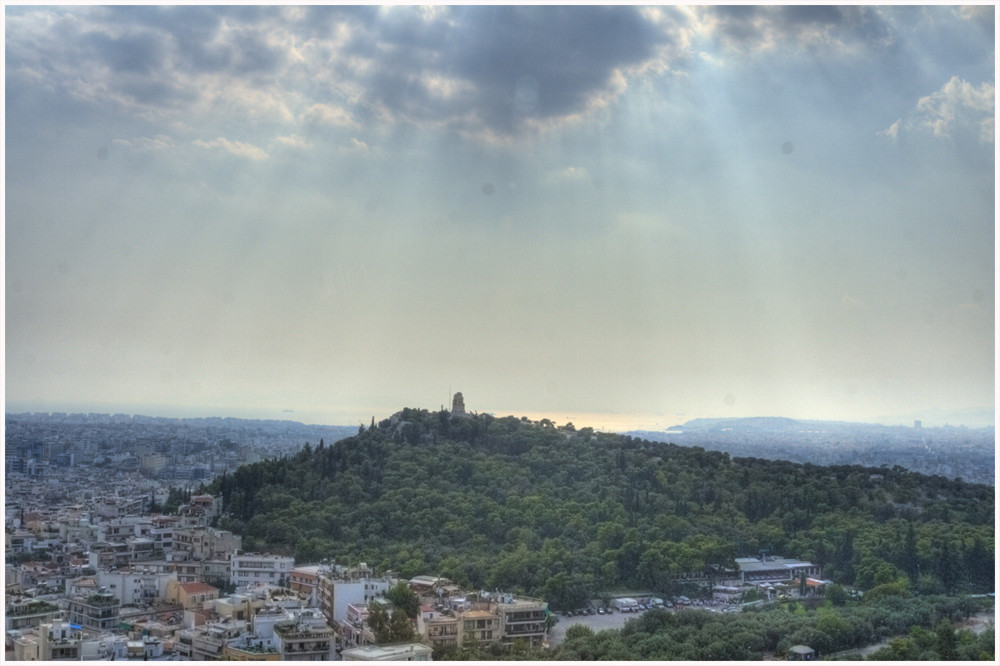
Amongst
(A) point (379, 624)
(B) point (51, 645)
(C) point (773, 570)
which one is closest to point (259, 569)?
(A) point (379, 624)

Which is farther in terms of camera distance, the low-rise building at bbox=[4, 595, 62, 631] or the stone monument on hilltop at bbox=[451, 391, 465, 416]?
the stone monument on hilltop at bbox=[451, 391, 465, 416]

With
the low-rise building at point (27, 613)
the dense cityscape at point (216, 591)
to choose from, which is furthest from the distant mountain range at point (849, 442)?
the low-rise building at point (27, 613)

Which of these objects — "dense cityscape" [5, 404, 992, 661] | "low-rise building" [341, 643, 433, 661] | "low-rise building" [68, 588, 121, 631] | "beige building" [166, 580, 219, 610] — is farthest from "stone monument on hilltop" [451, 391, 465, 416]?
"low-rise building" [341, 643, 433, 661]

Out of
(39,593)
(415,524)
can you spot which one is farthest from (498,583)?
(39,593)

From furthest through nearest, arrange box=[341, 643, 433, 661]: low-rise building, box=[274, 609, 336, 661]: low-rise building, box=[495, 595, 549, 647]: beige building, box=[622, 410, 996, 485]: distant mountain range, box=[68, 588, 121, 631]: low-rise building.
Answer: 1. box=[622, 410, 996, 485]: distant mountain range
2. box=[68, 588, 121, 631]: low-rise building
3. box=[495, 595, 549, 647]: beige building
4. box=[274, 609, 336, 661]: low-rise building
5. box=[341, 643, 433, 661]: low-rise building

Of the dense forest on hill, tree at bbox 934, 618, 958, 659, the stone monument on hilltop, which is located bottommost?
tree at bbox 934, 618, 958, 659

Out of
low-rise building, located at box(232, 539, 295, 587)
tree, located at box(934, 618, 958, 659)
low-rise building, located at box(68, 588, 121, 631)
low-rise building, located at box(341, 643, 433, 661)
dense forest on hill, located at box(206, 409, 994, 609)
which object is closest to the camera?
low-rise building, located at box(341, 643, 433, 661)

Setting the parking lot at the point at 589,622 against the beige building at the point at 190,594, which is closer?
the parking lot at the point at 589,622

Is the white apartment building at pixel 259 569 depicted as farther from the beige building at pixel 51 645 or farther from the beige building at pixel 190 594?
the beige building at pixel 51 645

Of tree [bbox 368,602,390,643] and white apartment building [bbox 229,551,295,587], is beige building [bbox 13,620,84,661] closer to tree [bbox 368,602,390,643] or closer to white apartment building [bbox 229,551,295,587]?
tree [bbox 368,602,390,643]

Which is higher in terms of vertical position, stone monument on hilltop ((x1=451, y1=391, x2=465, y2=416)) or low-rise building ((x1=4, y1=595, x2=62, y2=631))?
stone monument on hilltop ((x1=451, y1=391, x2=465, y2=416))
